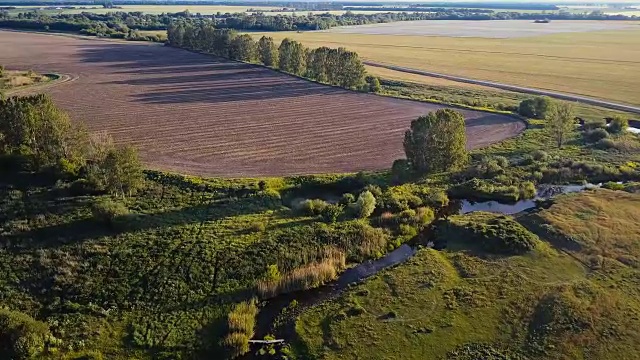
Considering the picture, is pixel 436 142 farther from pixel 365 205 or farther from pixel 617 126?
pixel 617 126

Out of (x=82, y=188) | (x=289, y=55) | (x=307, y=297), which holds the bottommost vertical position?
(x=307, y=297)

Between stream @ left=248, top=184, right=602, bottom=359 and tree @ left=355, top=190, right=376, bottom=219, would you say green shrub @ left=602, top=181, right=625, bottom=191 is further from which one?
tree @ left=355, top=190, right=376, bottom=219

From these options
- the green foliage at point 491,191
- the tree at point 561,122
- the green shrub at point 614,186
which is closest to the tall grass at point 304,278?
the green foliage at point 491,191

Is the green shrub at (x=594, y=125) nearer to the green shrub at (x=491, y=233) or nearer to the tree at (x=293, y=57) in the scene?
the green shrub at (x=491, y=233)

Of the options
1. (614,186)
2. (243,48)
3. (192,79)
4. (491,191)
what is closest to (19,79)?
(192,79)

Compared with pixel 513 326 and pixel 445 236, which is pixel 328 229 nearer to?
pixel 445 236

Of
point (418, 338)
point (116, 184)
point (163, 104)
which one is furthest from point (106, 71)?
point (418, 338)
